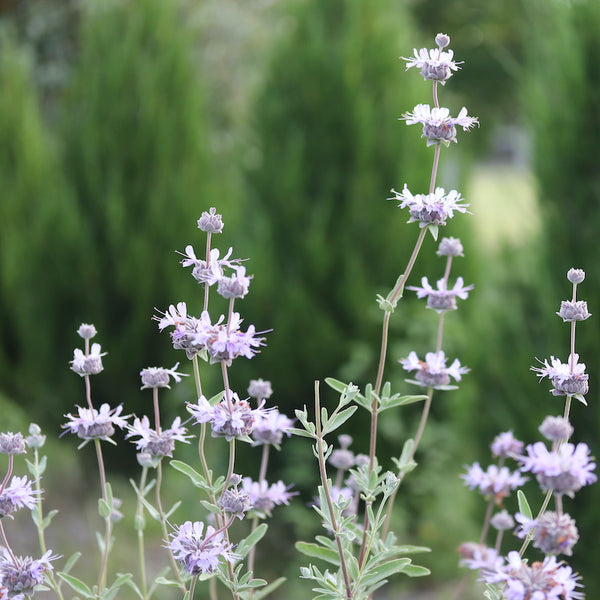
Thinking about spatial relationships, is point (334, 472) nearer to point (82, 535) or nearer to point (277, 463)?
point (277, 463)

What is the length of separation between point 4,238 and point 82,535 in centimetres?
168

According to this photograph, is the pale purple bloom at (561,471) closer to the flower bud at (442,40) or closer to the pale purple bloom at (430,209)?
the pale purple bloom at (430,209)

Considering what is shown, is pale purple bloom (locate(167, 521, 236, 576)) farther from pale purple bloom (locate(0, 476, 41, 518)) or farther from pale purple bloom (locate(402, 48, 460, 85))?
pale purple bloom (locate(402, 48, 460, 85))

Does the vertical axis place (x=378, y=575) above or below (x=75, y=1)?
below

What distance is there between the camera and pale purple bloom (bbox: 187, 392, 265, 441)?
1.03 metres

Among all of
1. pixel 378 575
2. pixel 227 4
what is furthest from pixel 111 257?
pixel 378 575

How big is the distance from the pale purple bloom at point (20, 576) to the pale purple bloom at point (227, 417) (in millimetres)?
298

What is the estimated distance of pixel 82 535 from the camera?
416 cm

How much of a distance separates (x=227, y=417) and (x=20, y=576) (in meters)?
0.37

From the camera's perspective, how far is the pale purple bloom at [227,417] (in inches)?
40.7

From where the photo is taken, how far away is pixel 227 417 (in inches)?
40.8

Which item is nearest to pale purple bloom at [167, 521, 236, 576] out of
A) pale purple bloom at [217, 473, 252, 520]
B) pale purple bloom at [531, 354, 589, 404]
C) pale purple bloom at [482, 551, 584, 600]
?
pale purple bloom at [217, 473, 252, 520]

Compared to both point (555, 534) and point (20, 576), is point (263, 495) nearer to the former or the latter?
point (20, 576)

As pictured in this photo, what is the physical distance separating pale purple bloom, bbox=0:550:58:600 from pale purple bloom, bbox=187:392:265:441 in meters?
0.30
